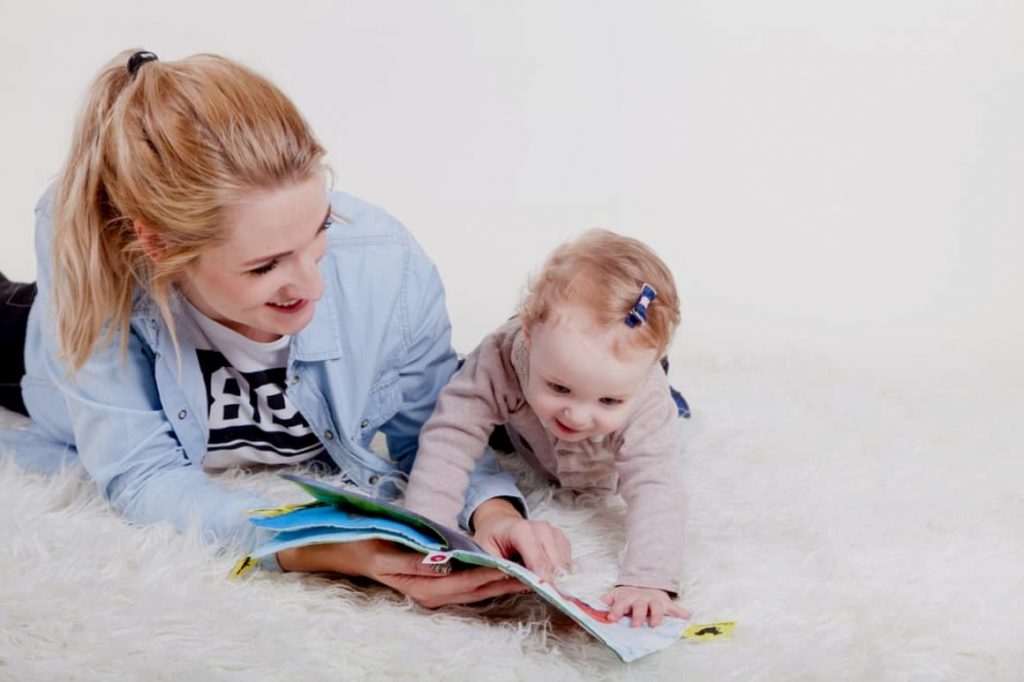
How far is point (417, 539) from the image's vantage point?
1649 millimetres

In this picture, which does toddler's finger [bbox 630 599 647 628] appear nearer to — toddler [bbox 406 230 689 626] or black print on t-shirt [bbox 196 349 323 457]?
toddler [bbox 406 230 689 626]

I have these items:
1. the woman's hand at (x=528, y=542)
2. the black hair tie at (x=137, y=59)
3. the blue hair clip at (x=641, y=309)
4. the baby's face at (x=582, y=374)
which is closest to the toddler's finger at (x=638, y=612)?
the woman's hand at (x=528, y=542)

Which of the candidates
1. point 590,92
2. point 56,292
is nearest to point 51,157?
point 590,92

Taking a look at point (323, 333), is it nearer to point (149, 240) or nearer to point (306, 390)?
point (306, 390)

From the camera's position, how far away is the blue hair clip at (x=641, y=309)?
1801 millimetres

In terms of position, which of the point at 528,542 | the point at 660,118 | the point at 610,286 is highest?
the point at 660,118

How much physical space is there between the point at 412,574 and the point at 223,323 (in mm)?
566

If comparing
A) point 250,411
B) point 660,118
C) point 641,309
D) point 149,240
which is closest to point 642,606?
point 641,309

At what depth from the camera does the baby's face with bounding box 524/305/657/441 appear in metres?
1.81

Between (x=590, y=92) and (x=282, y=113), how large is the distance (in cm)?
209

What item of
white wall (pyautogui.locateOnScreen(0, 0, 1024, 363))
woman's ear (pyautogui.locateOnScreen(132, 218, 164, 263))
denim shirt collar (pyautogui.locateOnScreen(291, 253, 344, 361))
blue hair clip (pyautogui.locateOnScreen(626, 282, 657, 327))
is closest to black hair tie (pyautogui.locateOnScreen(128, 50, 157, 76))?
woman's ear (pyautogui.locateOnScreen(132, 218, 164, 263))

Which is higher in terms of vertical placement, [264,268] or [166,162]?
[166,162]

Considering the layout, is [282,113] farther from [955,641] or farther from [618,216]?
[618,216]

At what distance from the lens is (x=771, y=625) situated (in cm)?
175
